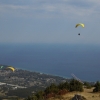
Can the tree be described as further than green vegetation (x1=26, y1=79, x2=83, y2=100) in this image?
Yes

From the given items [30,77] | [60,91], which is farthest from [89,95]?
[30,77]

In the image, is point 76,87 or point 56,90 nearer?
point 56,90

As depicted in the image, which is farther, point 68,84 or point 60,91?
point 68,84

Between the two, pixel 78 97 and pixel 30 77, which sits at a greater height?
pixel 30 77

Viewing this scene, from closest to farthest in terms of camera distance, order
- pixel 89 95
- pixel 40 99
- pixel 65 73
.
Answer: pixel 40 99, pixel 89 95, pixel 65 73

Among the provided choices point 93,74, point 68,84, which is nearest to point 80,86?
point 68,84

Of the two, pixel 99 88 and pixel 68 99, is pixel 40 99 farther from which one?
pixel 99 88

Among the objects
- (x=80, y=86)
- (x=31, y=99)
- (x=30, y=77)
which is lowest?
(x=31, y=99)

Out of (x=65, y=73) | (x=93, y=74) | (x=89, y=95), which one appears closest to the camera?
(x=89, y=95)

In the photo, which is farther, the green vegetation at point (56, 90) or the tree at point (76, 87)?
the tree at point (76, 87)

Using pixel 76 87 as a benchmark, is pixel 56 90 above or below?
below
